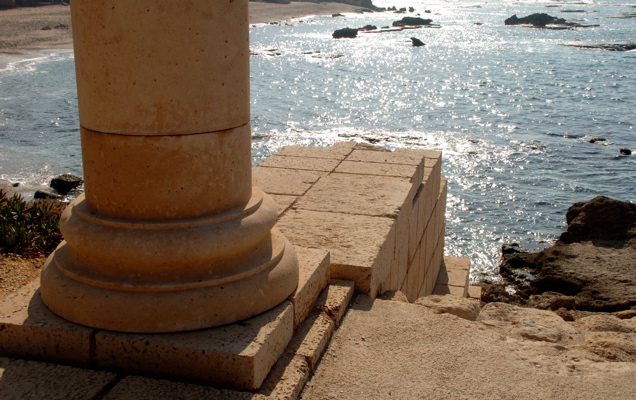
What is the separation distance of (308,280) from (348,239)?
932mm

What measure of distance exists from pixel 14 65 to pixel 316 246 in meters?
31.0

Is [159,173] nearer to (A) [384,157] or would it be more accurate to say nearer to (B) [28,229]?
(B) [28,229]

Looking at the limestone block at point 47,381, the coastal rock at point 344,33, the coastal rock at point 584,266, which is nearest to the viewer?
the limestone block at point 47,381

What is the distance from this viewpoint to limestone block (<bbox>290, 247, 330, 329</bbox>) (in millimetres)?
3355

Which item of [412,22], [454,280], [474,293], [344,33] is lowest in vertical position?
[474,293]

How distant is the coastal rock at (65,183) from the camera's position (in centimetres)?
1391

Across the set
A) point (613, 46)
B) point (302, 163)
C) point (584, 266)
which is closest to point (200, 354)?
point (302, 163)

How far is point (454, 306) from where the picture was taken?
428 cm

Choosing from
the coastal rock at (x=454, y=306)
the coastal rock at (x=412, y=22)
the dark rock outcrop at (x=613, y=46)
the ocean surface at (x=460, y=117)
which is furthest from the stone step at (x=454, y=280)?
the coastal rock at (x=412, y=22)

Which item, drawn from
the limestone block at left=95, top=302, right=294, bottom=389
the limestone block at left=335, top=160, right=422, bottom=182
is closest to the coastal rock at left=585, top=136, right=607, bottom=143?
the limestone block at left=335, top=160, right=422, bottom=182

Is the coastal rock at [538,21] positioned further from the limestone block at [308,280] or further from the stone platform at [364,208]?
the limestone block at [308,280]

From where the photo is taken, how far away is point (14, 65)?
3089cm

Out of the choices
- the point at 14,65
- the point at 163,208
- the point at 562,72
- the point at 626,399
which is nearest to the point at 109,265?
the point at 163,208

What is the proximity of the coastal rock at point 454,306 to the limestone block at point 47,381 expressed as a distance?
2.19 metres
